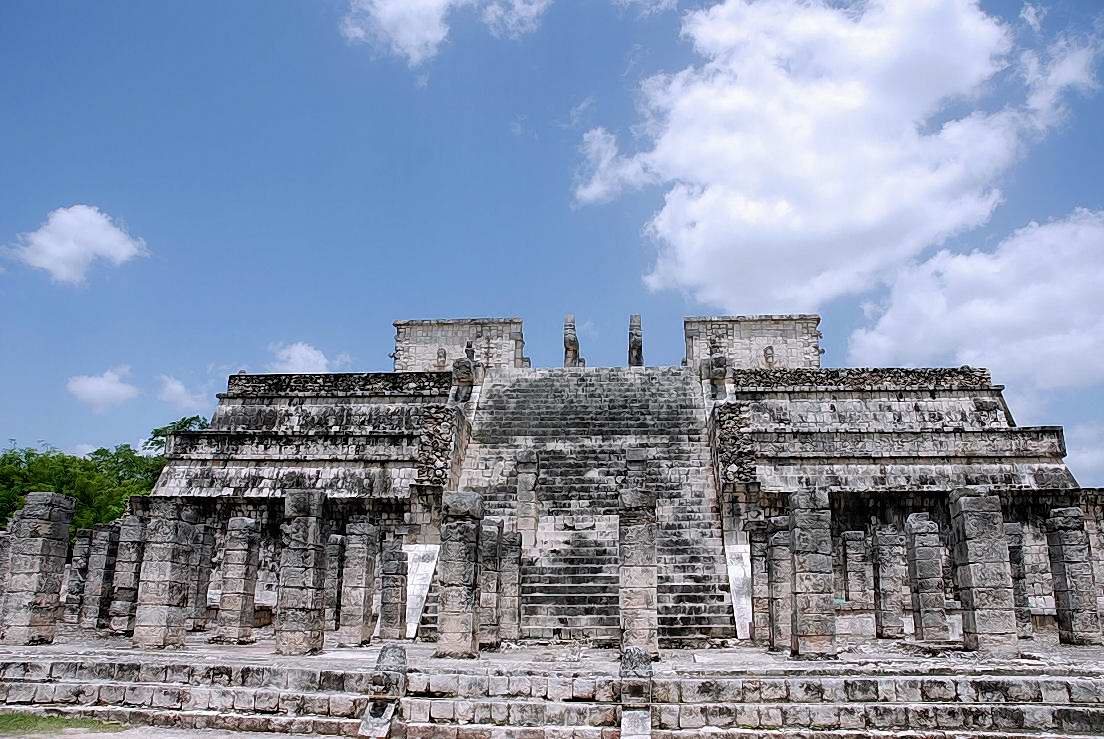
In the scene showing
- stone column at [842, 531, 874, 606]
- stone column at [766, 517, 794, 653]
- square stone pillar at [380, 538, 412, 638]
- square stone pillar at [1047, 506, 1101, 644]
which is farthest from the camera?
square stone pillar at [380, 538, 412, 638]

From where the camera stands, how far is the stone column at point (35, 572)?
13969mm

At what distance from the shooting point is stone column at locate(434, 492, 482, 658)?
39.5 ft

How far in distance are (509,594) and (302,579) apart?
376cm

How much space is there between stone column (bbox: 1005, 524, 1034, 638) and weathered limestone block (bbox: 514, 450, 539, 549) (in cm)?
905

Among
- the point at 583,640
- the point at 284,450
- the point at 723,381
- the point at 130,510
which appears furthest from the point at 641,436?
the point at 130,510

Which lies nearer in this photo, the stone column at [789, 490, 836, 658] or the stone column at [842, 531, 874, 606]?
the stone column at [789, 490, 836, 658]

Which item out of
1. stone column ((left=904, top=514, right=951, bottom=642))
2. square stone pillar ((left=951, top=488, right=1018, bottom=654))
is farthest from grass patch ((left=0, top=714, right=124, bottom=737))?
stone column ((left=904, top=514, right=951, bottom=642))

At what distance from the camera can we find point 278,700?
8.88 meters

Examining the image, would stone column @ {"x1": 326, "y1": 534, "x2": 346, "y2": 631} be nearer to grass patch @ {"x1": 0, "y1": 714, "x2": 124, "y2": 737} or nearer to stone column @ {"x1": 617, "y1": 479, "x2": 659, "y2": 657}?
stone column @ {"x1": 617, "y1": 479, "x2": 659, "y2": 657}

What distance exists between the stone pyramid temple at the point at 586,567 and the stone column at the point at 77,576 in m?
0.12

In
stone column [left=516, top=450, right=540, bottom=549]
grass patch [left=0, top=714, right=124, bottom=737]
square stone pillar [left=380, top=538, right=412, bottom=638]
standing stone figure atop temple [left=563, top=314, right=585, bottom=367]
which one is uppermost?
standing stone figure atop temple [left=563, top=314, right=585, bottom=367]

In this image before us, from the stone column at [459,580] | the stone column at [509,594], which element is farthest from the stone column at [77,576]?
the stone column at [459,580]

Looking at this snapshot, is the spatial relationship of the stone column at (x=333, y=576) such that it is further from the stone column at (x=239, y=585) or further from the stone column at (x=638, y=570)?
the stone column at (x=638, y=570)

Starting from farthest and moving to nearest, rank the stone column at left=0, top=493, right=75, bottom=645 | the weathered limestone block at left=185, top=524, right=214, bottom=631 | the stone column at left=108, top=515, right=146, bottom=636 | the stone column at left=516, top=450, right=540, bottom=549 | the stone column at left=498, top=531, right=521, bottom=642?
1. the stone column at left=516, top=450, right=540, bottom=549
2. the weathered limestone block at left=185, top=524, right=214, bottom=631
3. the stone column at left=108, top=515, right=146, bottom=636
4. the stone column at left=498, top=531, right=521, bottom=642
5. the stone column at left=0, top=493, right=75, bottom=645
